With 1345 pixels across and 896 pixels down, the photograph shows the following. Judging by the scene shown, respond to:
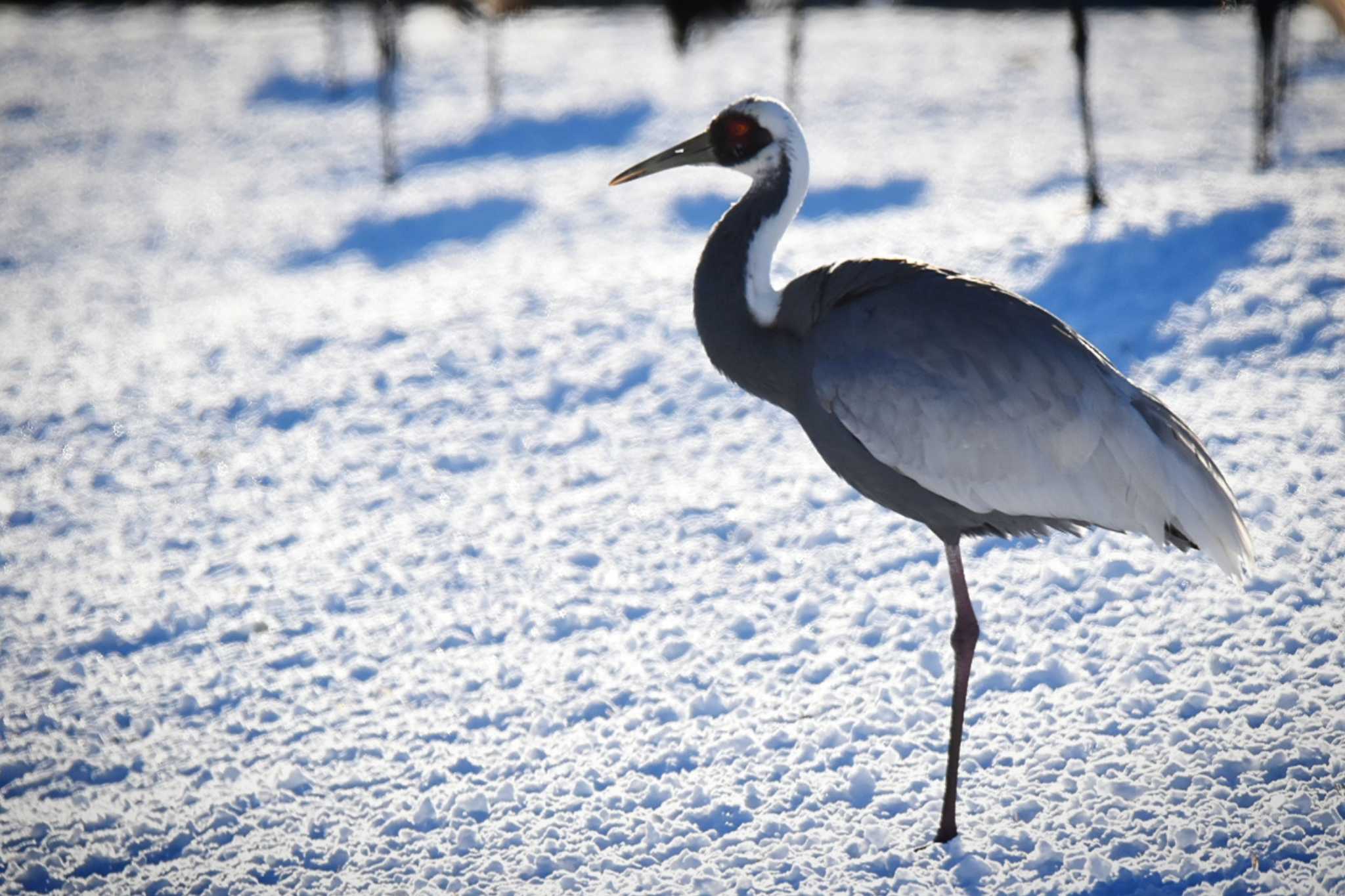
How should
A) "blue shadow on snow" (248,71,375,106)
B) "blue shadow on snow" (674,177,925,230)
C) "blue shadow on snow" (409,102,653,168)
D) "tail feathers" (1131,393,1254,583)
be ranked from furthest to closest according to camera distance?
"blue shadow on snow" (248,71,375,106), "blue shadow on snow" (409,102,653,168), "blue shadow on snow" (674,177,925,230), "tail feathers" (1131,393,1254,583)

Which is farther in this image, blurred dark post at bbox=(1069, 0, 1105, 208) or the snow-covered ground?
blurred dark post at bbox=(1069, 0, 1105, 208)

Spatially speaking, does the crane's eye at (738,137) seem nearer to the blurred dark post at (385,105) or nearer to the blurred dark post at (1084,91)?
the blurred dark post at (1084,91)

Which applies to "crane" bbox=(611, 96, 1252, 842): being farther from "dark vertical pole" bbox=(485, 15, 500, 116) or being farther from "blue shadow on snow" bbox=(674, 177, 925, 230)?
"dark vertical pole" bbox=(485, 15, 500, 116)

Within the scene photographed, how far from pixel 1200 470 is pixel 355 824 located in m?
2.98

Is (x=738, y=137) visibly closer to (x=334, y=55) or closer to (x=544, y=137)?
(x=544, y=137)

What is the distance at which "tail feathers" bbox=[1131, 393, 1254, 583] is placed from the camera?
3.61m

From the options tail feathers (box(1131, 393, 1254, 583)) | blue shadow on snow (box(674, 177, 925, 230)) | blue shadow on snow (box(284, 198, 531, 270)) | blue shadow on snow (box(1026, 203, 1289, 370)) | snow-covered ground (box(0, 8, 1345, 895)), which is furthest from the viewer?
blue shadow on snow (box(284, 198, 531, 270))

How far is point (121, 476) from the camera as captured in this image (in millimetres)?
6543

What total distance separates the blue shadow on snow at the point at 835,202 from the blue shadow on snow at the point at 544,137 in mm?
3020

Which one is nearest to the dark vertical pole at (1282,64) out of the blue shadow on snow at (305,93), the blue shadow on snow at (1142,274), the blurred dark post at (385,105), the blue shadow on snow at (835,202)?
the blue shadow on snow at (835,202)

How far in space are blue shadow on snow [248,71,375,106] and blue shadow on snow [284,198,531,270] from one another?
5.79m

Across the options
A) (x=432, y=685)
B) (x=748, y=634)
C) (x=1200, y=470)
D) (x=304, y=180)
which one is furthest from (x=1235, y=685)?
(x=304, y=180)

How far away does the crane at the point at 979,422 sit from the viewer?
3.63 meters

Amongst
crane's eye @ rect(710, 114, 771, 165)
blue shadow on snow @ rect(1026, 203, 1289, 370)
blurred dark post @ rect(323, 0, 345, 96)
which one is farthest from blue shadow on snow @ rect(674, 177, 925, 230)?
blurred dark post @ rect(323, 0, 345, 96)
